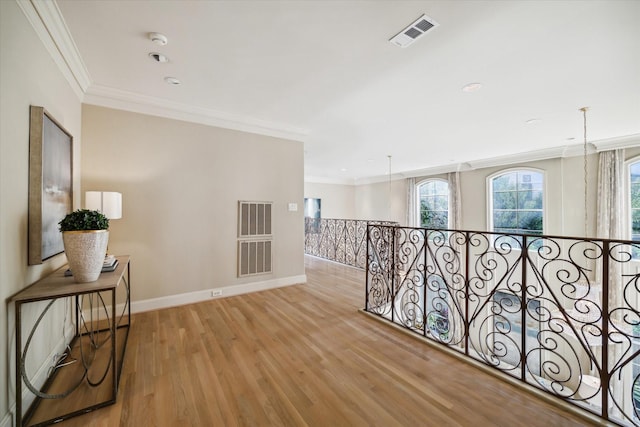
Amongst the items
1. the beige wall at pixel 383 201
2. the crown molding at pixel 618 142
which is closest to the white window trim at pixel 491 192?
the crown molding at pixel 618 142

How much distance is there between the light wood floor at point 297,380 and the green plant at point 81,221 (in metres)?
1.20

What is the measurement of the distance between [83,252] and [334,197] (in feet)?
29.4

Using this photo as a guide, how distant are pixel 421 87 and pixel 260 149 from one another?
2450mm

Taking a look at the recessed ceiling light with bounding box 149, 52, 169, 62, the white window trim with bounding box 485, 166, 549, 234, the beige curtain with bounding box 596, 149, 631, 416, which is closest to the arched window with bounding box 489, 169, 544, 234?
the white window trim with bounding box 485, 166, 549, 234

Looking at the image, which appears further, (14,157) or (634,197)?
(634,197)

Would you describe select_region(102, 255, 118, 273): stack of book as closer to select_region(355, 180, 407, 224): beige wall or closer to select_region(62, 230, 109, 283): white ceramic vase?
select_region(62, 230, 109, 283): white ceramic vase

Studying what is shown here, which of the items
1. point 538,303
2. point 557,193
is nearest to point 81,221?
point 538,303

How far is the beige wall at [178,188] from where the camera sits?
124 inches

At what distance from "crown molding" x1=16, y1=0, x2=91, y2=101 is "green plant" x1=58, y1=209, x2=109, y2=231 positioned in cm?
132

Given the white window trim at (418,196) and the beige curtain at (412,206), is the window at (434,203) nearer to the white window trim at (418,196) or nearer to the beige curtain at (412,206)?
the white window trim at (418,196)

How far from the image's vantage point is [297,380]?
6.64 ft

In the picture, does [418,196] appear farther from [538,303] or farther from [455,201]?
[538,303]

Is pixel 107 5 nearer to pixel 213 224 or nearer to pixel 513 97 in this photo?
pixel 213 224

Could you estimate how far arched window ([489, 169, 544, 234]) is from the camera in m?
6.07
